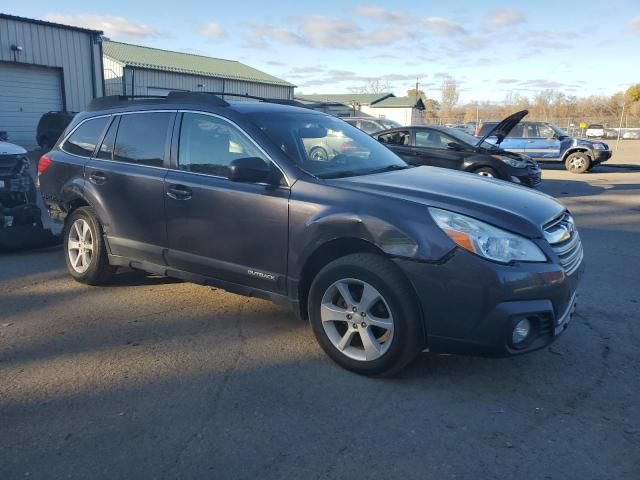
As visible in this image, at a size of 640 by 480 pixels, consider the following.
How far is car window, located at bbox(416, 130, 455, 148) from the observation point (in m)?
12.4

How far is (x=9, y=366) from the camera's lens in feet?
12.8

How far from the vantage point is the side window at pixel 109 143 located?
5.36 m

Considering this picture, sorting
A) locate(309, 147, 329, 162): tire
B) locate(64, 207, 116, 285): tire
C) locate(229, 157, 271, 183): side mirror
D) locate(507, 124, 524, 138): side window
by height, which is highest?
locate(507, 124, 524, 138): side window

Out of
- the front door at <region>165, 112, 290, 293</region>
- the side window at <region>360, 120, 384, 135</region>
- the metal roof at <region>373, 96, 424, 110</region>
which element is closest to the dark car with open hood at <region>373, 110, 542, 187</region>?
the side window at <region>360, 120, 384, 135</region>

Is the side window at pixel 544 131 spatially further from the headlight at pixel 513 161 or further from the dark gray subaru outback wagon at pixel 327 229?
the dark gray subaru outback wagon at pixel 327 229

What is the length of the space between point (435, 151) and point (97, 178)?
8.33m

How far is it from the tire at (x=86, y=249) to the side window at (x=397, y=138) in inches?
337

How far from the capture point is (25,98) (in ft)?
74.3

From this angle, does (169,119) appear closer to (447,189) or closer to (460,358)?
(447,189)

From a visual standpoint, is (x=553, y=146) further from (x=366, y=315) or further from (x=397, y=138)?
(x=366, y=315)

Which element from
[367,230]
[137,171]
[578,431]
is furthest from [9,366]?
[578,431]

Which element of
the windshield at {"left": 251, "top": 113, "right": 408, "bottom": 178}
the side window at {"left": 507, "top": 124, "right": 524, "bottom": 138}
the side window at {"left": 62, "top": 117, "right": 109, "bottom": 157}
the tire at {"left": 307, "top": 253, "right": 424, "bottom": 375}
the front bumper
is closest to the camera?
the front bumper

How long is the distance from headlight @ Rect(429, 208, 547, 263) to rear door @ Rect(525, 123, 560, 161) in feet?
55.8

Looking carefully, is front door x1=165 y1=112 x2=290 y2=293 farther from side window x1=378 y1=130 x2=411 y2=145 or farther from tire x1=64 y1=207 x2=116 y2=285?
side window x1=378 y1=130 x2=411 y2=145
